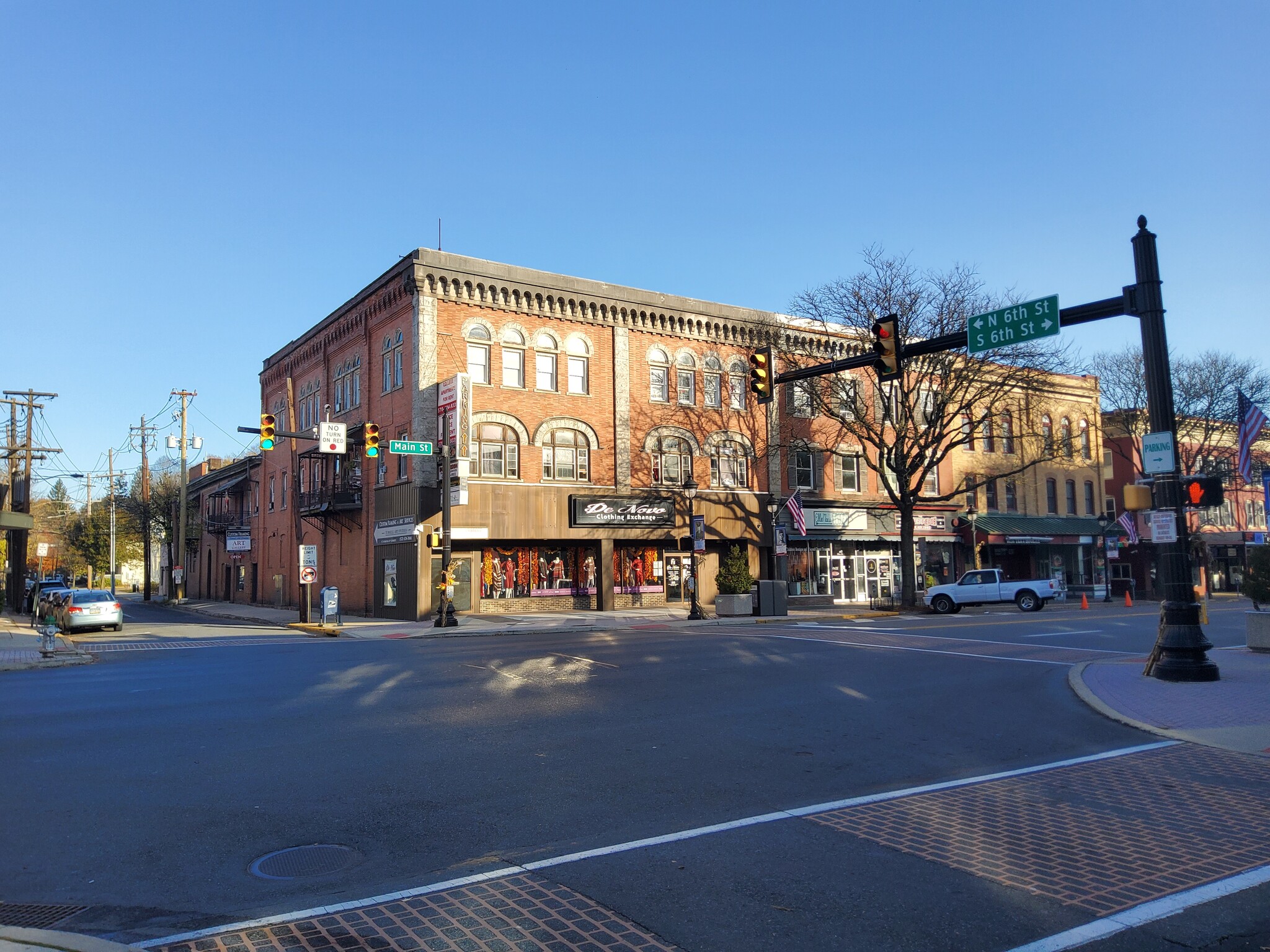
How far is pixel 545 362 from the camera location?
116 ft

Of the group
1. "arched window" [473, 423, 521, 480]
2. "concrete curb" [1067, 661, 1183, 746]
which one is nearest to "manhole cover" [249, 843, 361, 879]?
"concrete curb" [1067, 661, 1183, 746]

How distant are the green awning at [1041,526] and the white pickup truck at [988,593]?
30.9 feet

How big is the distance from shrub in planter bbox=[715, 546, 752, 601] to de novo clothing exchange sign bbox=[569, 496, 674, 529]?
185 inches

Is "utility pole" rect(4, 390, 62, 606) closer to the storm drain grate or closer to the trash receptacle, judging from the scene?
the trash receptacle

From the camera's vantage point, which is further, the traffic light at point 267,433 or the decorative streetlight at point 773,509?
the decorative streetlight at point 773,509

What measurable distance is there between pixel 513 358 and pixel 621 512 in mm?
7409

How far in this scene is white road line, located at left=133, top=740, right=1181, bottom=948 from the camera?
16.1 ft

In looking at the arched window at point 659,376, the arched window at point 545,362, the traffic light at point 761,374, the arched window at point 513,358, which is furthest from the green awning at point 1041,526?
the traffic light at point 761,374

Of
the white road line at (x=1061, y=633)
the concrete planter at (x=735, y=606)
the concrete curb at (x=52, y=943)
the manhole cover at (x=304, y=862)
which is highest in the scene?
the concrete curb at (x=52, y=943)

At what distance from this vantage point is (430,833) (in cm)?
658

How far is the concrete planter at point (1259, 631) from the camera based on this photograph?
17.3 m

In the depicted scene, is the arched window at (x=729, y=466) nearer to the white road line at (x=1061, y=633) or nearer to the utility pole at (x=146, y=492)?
the white road line at (x=1061, y=633)

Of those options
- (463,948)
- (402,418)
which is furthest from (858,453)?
(463,948)

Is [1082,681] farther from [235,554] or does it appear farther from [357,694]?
[235,554]
